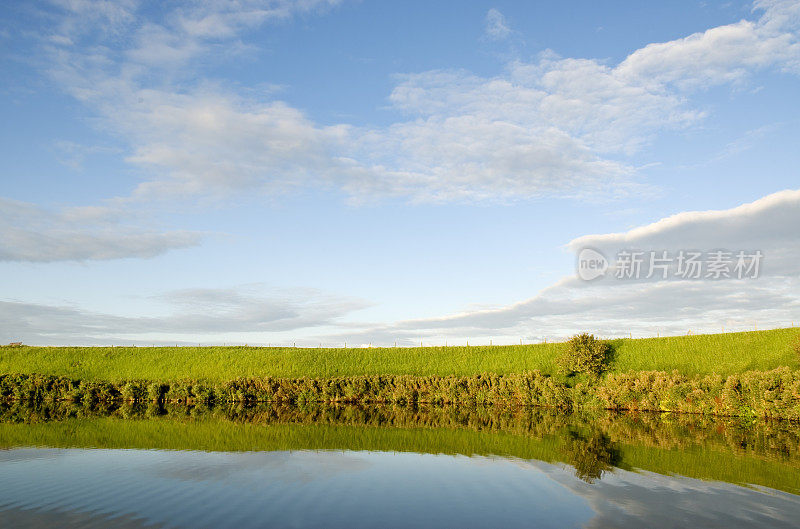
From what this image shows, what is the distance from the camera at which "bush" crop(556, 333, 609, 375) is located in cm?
5506

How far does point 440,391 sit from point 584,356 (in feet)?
46.2

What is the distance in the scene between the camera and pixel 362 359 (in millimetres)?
66438

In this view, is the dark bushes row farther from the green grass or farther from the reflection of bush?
the reflection of bush

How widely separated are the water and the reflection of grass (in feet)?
0.44

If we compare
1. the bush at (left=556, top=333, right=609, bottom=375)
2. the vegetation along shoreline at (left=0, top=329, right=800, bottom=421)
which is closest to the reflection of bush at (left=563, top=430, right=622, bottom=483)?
the vegetation along shoreline at (left=0, top=329, right=800, bottom=421)

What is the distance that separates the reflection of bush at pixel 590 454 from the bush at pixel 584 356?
928 inches

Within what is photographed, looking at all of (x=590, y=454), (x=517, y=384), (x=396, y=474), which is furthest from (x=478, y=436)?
(x=517, y=384)

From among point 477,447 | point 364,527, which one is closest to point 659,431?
point 477,447

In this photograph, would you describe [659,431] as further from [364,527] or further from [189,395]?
[189,395]

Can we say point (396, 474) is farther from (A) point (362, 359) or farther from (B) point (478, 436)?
(A) point (362, 359)

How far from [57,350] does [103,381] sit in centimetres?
1638

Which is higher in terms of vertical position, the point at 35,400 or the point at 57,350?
the point at 57,350

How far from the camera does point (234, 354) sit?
69125mm

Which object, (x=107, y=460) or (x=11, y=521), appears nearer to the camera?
(x=11, y=521)
